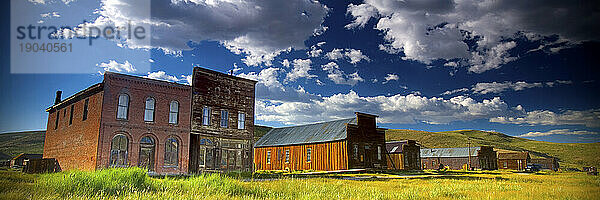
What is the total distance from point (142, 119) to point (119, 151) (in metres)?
2.67

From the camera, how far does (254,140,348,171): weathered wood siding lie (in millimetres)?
37650

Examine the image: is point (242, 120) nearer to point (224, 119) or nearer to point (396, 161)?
point (224, 119)

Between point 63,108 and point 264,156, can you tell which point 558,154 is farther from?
point 63,108

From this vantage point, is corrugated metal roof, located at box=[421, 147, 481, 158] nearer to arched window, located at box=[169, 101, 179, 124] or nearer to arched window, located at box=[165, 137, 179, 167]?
arched window, located at box=[165, 137, 179, 167]

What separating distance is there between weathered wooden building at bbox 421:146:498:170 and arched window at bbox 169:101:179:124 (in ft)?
171

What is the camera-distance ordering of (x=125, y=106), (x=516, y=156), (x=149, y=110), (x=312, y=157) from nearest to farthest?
1. (x=125, y=106)
2. (x=149, y=110)
3. (x=312, y=157)
4. (x=516, y=156)

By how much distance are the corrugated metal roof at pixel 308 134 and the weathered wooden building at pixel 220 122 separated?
11.1 m

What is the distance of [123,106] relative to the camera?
2552cm

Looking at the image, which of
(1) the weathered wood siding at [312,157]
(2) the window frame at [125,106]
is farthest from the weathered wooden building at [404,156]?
(2) the window frame at [125,106]

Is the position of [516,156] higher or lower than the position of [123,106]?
lower

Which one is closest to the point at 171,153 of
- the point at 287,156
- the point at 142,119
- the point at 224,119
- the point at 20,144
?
the point at 142,119

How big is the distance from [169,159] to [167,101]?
473cm

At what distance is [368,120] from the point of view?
40.7 meters

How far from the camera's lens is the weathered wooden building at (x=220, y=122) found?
28578 millimetres
